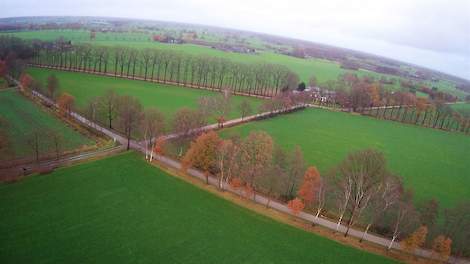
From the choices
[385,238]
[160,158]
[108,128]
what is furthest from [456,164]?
[108,128]

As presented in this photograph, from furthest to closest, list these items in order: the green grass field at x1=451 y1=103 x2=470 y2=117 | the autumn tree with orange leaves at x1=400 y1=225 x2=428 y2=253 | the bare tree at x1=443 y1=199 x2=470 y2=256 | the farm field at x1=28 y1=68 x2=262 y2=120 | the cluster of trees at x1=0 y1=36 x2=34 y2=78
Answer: the green grass field at x1=451 y1=103 x2=470 y2=117
the cluster of trees at x1=0 y1=36 x2=34 y2=78
the farm field at x1=28 y1=68 x2=262 y2=120
the bare tree at x1=443 y1=199 x2=470 y2=256
the autumn tree with orange leaves at x1=400 y1=225 x2=428 y2=253

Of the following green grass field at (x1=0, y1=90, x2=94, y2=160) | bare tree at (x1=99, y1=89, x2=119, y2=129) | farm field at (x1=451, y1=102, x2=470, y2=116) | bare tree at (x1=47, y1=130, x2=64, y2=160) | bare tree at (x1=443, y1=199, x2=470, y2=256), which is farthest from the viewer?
farm field at (x1=451, y1=102, x2=470, y2=116)

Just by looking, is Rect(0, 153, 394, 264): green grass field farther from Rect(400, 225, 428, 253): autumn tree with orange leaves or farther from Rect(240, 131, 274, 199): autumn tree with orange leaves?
Rect(240, 131, 274, 199): autumn tree with orange leaves

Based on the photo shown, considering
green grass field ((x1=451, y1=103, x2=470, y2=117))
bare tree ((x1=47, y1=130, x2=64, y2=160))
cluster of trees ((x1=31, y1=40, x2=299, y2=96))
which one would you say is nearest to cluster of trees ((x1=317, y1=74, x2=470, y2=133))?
green grass field ((x1=451, y1=103, x2=470, y2=117))

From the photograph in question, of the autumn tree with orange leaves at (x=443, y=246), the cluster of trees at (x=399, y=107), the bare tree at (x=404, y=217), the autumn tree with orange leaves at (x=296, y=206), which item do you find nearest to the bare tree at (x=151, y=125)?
the autumn tree with orange leaves at (x=296, y=206)

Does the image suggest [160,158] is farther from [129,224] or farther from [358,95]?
[358,95]
